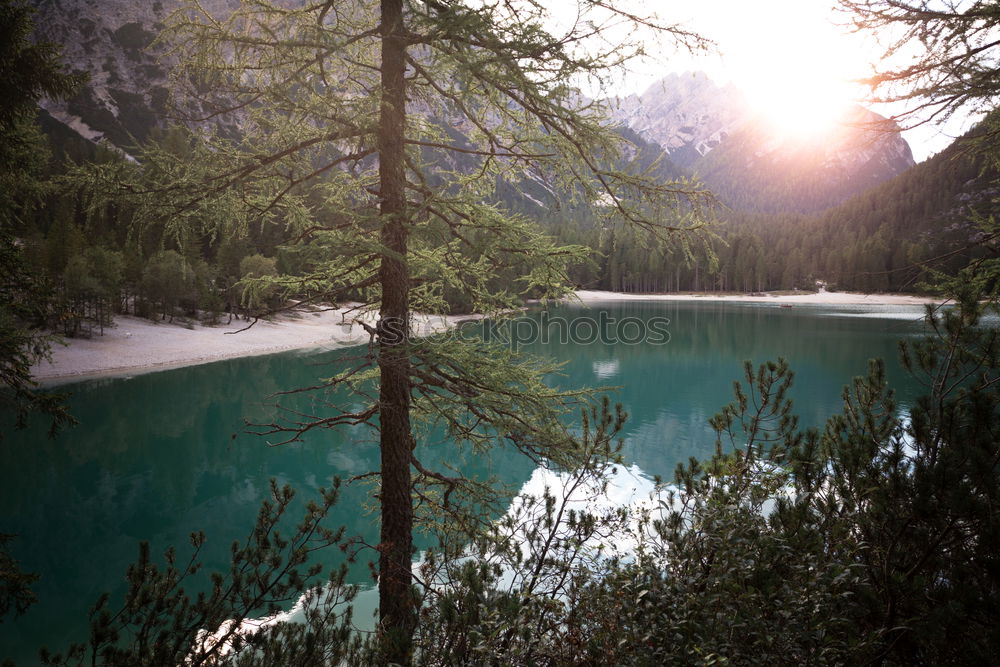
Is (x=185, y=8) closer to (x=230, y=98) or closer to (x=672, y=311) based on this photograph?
(x=230, y=98)

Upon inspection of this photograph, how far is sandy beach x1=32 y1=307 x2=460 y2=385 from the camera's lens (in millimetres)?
22969

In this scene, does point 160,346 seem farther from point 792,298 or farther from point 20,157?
point 792,298

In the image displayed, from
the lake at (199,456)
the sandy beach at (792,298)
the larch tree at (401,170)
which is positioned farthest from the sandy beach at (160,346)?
the sandy beach at (792,298)

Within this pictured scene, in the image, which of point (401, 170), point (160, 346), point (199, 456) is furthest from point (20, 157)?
point (160, 346)

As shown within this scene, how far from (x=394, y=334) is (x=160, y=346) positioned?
1262 inches

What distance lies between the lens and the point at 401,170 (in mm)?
4336

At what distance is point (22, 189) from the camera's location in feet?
28.3

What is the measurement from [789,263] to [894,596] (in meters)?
103

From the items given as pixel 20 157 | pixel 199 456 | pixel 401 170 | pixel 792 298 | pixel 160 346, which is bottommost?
pixel 199 456

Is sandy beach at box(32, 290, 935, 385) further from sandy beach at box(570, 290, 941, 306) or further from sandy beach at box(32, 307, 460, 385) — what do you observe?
sandy beach at box(570, 290, 941, 306)

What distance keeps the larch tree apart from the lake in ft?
2.66

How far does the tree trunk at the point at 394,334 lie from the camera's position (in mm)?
4059

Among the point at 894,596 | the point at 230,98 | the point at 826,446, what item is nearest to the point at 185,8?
the point at 230,98

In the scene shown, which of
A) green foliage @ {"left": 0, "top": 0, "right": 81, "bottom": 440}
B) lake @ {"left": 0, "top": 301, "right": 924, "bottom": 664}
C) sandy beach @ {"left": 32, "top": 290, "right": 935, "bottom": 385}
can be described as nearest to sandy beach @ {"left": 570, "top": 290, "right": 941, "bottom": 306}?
sandy beach @ {"left": 32, "top": 290, "right": 935, "bottom": 385}
